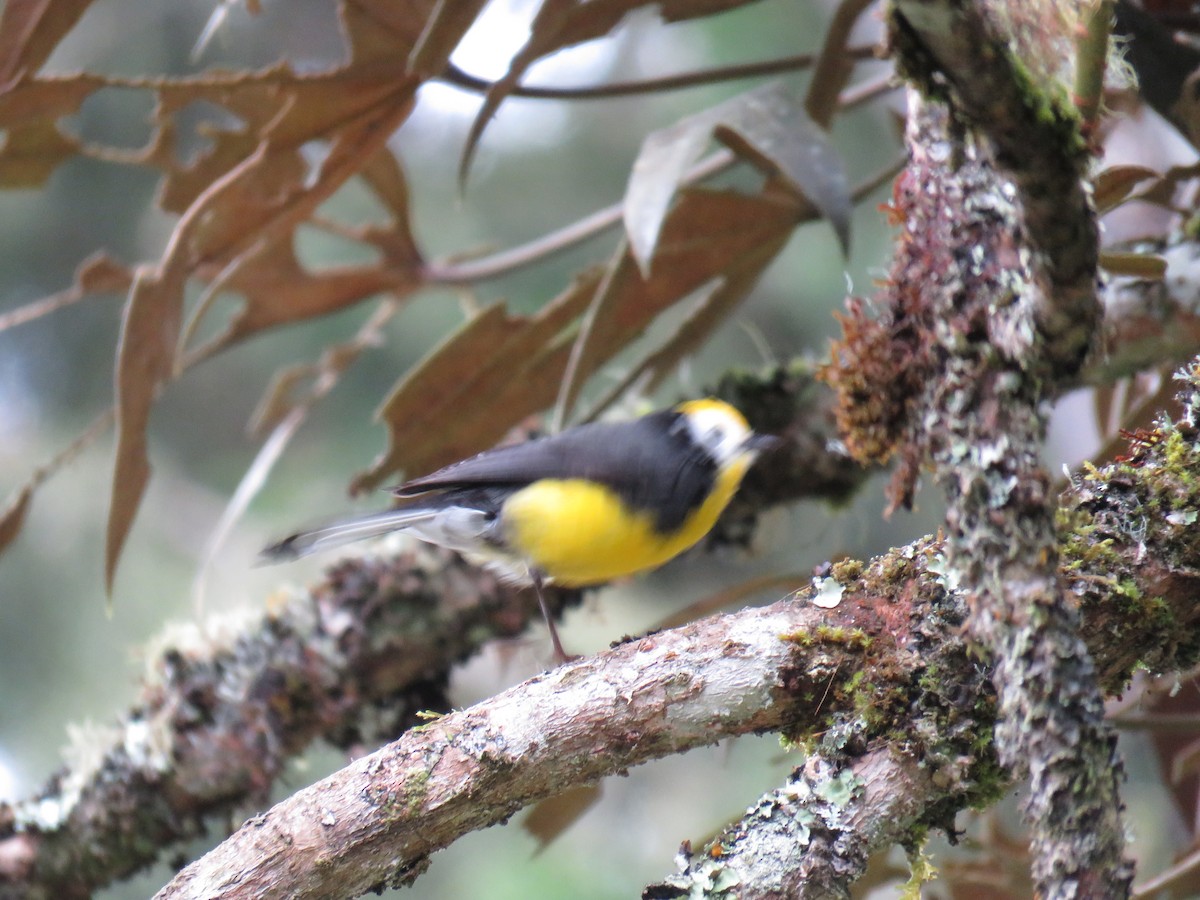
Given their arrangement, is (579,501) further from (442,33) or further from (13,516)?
(13,516)

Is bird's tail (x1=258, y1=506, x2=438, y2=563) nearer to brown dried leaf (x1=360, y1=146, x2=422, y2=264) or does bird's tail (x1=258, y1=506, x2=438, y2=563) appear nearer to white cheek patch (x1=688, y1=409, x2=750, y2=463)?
white cheek patch (x1=688, y1=409, x2=750, y2=463)

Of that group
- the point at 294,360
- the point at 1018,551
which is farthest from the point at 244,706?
the point at 294,360

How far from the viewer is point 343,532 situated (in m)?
1.85

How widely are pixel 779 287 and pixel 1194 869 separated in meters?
3.27

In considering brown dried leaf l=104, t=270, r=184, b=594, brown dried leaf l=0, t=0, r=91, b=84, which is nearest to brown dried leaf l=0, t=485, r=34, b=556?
brown dried leaf l=104, t=270, r=184, b=594

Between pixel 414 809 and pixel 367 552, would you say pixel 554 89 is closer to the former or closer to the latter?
pixel 367 552

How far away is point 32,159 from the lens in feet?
7.76

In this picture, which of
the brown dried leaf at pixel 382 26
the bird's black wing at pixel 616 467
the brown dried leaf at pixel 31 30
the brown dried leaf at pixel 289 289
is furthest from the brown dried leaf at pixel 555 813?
the brown dried leaf at pixel 31 30

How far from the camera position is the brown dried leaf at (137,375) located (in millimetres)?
1931

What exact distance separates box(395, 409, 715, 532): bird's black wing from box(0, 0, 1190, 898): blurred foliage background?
2.12 m

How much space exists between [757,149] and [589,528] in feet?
2.22

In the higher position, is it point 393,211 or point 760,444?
point 393,211

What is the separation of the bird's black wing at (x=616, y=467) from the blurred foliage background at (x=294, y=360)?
2.12 meters

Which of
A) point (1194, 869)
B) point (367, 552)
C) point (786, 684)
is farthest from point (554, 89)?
point (1194, 869)
